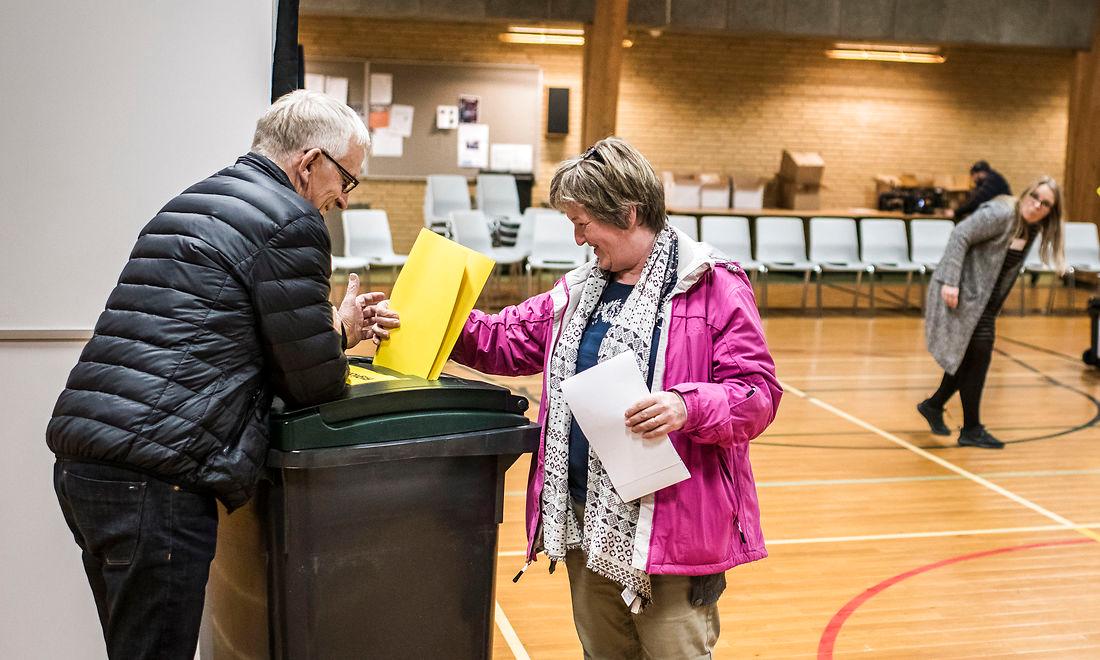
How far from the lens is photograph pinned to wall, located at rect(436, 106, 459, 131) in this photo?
13930 mm

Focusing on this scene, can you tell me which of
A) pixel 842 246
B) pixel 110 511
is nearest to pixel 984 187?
A: pixel 842 246

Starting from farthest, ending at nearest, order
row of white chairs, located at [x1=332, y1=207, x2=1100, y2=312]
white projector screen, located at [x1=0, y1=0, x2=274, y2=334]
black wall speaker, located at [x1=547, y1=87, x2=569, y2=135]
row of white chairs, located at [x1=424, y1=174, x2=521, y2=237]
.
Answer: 1. black wall speaker, located at [x1=547, y1=87, x2=569, y2=135]
2. row of white chairs, located at [x1=424, y1=174, x2=521, y2=237]
3. row of white chairs, located at [x1=332, y1=207, x2=1100, y2=312]
4. white projector screen, located at [x1=0, y1=0, x2=274, y2=334]

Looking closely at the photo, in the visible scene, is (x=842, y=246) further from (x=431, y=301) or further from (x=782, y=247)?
(x=431, y=301)

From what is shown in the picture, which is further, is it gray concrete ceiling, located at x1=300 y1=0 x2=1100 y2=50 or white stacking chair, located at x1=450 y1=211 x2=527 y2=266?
gray concrete ceiling, located at x1=300 y1=0 x2=1100 y2=50

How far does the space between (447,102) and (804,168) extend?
484 cm

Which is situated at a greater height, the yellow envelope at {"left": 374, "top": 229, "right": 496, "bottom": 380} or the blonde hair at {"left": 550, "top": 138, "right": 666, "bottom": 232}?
the blonde hair at {"left": 550, "top": 138, "right": 666, "bottom": 232}

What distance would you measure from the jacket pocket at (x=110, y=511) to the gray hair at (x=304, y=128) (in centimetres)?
64

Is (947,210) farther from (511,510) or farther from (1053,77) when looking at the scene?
(511,510)

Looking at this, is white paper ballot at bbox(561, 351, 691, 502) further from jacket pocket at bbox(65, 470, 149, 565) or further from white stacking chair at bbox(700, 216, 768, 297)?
white stacking chair at bbox(700, 216, 768, 297)

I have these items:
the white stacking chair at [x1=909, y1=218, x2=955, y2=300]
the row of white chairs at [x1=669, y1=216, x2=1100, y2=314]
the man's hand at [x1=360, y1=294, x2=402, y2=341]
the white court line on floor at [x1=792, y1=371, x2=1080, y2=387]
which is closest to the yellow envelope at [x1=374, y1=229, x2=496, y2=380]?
the man's hand at [x1=360, y1=294, x2=402, y2=341]

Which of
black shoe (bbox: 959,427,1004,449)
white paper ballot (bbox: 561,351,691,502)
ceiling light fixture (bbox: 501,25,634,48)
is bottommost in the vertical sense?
black shoe (bbox: 959,427,1004,449)

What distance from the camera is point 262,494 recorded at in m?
1.99

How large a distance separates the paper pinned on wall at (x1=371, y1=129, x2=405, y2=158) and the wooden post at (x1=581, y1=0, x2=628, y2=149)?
9.01ft

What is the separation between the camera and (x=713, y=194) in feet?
44.9
